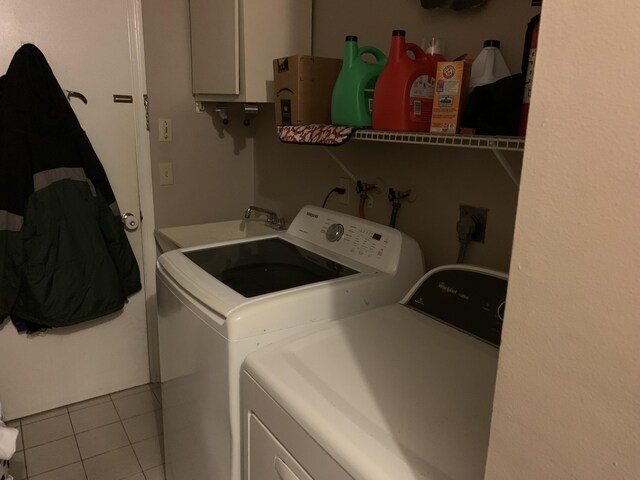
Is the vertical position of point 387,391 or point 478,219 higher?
point 478,219

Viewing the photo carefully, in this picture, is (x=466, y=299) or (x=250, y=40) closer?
(x=466, y=299)

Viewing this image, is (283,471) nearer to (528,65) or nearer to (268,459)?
(268,459)

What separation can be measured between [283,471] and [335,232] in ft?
2.84

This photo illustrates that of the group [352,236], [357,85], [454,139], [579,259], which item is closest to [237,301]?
[352,236]

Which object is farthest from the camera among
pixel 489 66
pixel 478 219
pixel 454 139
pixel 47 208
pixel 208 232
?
pixel 208 232

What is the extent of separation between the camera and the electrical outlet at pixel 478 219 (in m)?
1.40

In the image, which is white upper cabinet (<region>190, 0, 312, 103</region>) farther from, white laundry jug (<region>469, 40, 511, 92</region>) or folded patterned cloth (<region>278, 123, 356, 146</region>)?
white laundry jug (<region>469, 40, 511, 92</region>)

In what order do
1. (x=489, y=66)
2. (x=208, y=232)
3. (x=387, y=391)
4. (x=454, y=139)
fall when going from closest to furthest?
(x=387, y=391)
(x=454, y=139)
(x=489, y=66)
(x=208, y=232)

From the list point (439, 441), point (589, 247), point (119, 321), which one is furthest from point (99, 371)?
point (589, 247)

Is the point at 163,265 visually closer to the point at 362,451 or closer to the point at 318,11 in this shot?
the point at 362,451

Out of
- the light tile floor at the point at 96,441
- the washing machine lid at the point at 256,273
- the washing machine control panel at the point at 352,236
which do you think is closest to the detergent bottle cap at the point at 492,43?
the washing machine control panel at the point at 352,236

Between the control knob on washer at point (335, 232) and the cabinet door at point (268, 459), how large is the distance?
0.72m

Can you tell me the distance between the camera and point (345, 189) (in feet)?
6.40

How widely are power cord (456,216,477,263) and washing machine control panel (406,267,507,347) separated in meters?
0.13
